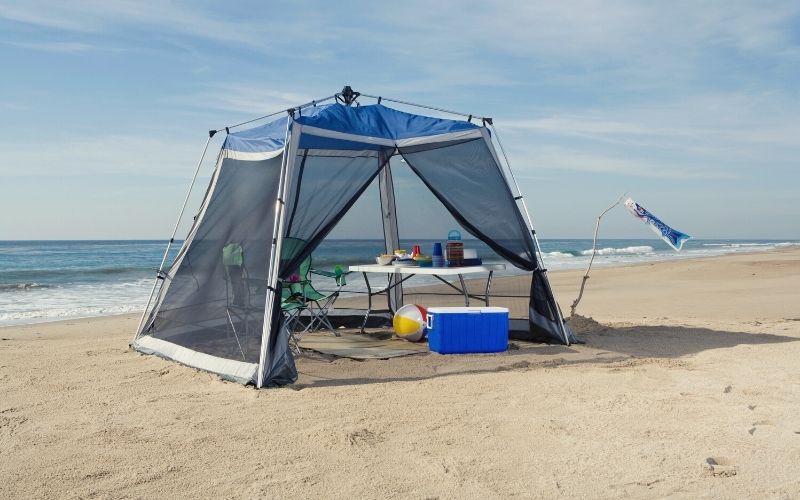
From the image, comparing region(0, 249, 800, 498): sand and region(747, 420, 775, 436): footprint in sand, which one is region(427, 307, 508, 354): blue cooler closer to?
region(0, 249, 800, 498): sand

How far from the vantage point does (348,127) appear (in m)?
5.14

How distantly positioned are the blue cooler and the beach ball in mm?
546

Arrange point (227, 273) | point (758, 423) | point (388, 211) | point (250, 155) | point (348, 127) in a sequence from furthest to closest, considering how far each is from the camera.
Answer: point (388, 211)
point (348, 127)
point (250, 155)
point (227, 273)
point (758, 423)

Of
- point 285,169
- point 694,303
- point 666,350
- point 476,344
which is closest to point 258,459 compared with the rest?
point 285,169

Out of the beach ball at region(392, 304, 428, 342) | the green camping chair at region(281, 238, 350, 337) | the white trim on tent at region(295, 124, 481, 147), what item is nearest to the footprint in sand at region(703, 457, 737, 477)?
the green camping chair at region(281, 238, 350, 337)

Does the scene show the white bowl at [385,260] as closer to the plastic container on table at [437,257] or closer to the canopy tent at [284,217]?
the plastic container on table at [437,257]

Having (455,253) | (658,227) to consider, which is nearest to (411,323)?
(455,253)

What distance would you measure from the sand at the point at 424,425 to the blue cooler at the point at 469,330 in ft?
0.47

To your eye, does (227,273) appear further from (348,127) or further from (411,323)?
(411,323)

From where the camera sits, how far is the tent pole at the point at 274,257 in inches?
163

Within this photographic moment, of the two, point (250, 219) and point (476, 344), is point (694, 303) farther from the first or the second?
point (250, 219)

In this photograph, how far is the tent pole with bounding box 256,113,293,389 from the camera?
163 inches

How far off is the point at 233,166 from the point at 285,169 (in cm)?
82

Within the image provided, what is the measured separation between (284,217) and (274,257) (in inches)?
9.9
